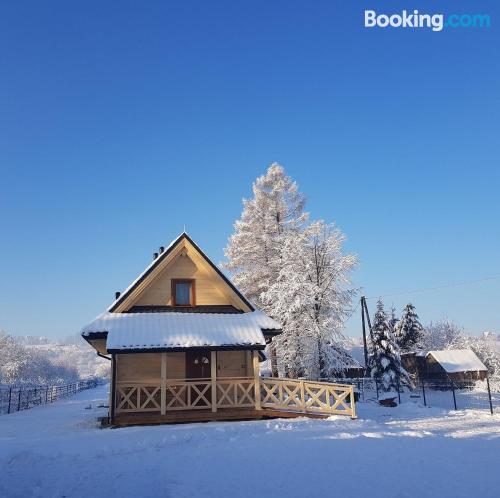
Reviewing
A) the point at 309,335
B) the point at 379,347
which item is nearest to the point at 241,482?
the point at 309,335

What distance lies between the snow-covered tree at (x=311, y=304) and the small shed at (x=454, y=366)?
2864 centimetres

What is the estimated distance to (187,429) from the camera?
42.4 ft

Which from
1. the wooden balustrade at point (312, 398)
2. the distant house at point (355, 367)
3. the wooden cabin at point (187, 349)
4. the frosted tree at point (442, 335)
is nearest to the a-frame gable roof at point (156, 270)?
the wooden cabin at point (187, 349)

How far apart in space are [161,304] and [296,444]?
361 inches

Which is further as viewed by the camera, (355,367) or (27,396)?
(27,396)

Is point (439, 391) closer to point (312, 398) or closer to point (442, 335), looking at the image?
point (312, 398)

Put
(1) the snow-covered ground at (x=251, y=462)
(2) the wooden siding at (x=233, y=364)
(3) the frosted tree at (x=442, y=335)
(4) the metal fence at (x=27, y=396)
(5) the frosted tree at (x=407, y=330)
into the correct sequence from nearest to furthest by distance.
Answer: (1) the snow-covered ground at (x=251, y=462) < (2) the wooden siding at (x=233, y=364) < (4) the metal fence at (x=27, y=396) < (5) the frosted tree at (x=407, y=330) < (3) the frosted tree at (x=442, y=335)

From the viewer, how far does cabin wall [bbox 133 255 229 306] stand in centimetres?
1780

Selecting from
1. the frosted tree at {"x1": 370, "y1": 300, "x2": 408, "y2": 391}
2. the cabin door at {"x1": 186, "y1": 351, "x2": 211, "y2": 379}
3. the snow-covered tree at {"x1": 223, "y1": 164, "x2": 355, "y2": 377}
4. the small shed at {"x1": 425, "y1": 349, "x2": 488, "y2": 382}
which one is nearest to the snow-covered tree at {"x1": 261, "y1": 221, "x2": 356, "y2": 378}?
the snow-covered tree at {"x1": 223, "y1": 164, "x2": 355, "y2": 377}

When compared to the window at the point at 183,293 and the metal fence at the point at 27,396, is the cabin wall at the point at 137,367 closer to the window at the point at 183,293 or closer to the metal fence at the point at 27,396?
the window at the point at 183,293

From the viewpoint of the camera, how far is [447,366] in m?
48.5

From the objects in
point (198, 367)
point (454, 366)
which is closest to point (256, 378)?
point (198, 367)

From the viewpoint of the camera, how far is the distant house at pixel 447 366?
48.6m

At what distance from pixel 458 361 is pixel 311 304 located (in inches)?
1336
